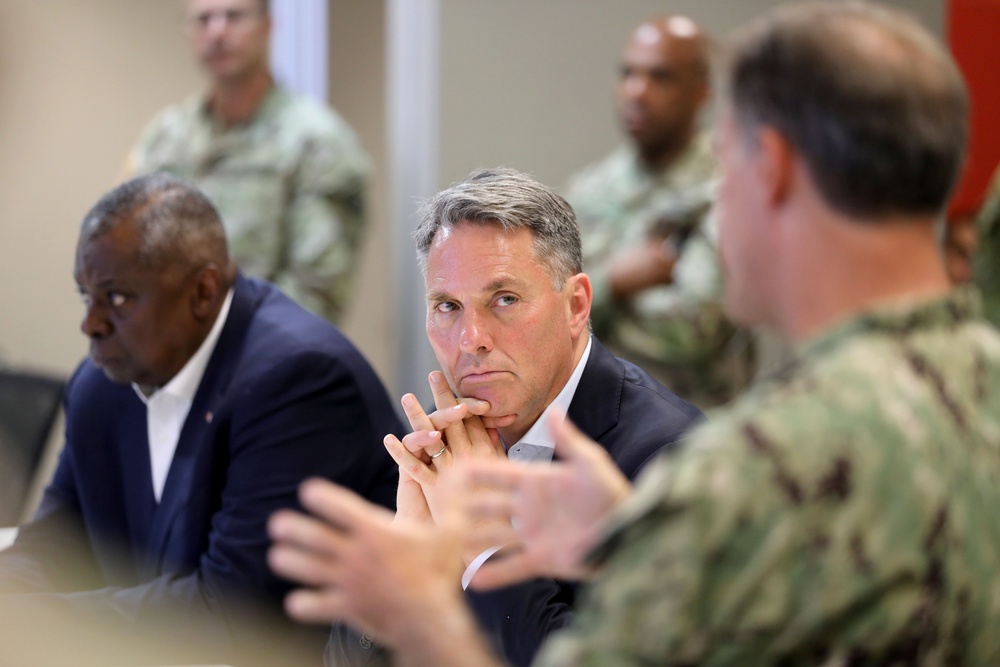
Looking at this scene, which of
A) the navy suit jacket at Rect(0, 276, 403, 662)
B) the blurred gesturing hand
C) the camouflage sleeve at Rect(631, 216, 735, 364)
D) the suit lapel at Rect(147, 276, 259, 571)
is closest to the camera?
the blurred gesturing hand

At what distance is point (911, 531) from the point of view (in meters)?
0.88

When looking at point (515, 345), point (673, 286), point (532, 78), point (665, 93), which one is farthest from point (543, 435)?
point (532, 78)

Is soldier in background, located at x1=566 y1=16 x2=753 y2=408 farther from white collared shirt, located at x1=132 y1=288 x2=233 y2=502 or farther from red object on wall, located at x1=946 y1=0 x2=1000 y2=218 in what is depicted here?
white collared shirt, located at x1=132 y1=288 x2=233 y2=502

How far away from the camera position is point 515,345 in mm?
1768

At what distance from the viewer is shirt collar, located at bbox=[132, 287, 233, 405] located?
2.22 m

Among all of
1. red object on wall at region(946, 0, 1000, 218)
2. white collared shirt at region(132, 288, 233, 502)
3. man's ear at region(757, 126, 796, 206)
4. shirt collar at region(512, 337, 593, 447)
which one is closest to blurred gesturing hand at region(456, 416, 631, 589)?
man's ear at region(757, 126, 796, 206)

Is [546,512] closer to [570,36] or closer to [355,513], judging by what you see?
[355,513]

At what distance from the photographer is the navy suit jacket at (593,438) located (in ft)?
4.87

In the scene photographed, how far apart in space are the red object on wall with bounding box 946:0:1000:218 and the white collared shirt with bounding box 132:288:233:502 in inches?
67.0

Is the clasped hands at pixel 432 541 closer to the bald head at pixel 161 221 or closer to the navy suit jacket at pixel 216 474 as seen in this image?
the navy suit jacket at pixel 216 474

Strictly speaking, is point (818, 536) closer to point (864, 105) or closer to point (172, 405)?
point (864, 105)

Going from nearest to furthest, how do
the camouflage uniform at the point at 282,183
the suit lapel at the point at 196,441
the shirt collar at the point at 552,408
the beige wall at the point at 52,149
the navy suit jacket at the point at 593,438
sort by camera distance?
the navy suit jacket at the point at 593,438, the shirt collar at the point at 552,408, the suit lapel at the point at 196,441, the camouflage uniform at the point at 282,183, the beige wall at the point at 52,149

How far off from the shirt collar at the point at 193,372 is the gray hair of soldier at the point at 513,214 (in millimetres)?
567

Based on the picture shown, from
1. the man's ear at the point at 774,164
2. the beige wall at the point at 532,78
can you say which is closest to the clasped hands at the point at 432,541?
the man's ear at the point at 774,164
